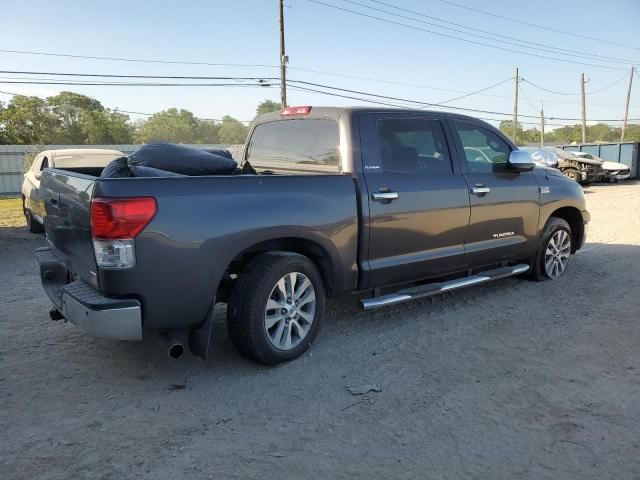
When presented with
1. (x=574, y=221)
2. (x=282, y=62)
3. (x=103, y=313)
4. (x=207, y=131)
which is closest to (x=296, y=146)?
(x=103, y=313)

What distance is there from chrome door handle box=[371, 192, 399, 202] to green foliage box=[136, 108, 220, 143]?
2627 inches

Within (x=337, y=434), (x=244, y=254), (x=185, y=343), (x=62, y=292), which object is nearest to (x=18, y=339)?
(x=62, y=292)

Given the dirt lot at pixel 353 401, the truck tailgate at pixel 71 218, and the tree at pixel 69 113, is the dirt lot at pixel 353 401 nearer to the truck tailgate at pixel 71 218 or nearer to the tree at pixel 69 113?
the truck tailgate at pixel 71 218

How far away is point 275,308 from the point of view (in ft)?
12.3

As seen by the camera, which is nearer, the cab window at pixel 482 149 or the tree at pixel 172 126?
the cab window at pixel 482 149

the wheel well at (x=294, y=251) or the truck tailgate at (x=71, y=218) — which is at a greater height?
the truck tailgate at (x=71, y=218)

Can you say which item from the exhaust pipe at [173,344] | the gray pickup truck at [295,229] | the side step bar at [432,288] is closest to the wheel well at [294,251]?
the gray pickup truck at [295,229]

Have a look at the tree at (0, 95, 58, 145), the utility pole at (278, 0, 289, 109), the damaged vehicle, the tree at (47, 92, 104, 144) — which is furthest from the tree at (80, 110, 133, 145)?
the damaged vehicle

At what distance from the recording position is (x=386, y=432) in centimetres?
296

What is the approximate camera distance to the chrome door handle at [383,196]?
4172 millimetres

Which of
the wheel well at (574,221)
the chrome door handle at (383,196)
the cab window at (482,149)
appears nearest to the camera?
the chrome door handle at (383,196)

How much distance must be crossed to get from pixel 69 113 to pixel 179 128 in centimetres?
1655

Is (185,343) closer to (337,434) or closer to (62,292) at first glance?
(62,292)

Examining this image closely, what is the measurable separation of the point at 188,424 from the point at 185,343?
59 cm
